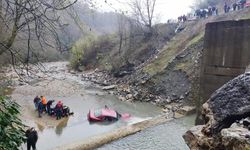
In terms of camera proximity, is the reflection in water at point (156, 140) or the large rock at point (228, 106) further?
the reflection in water at point (156, 140)

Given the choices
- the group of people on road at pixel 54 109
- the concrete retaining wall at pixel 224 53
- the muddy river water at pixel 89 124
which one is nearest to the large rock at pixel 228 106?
the muddy river water at pixel 89 124

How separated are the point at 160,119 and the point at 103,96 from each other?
9.79 meters

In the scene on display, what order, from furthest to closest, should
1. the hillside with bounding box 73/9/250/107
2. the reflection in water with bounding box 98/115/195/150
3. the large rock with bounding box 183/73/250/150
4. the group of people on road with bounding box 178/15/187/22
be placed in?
the group of people on road with bounding box 178/15/187/22 → the hillside with bounding box 73/9/250/107 → the reflection in water with bounding box 98/115/195/150 → the large rock with bounding box 183/73/250/150

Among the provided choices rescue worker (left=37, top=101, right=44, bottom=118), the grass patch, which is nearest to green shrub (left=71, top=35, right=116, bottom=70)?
the grass patch

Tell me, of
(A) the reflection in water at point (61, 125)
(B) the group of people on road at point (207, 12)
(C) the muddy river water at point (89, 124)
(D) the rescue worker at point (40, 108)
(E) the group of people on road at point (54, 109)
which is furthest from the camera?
(B) the group of people on road at point (207, 12)

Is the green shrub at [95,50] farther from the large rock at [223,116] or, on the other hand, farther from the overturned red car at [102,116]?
the large rock at [223,116]

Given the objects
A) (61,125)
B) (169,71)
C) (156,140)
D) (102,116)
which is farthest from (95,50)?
(156,140)

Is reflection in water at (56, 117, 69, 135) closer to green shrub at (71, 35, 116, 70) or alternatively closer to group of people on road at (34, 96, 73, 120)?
group of people on road at (34, 96, 73, 120)

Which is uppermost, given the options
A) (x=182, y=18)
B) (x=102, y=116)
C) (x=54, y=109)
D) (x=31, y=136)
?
(x=182, y=18)

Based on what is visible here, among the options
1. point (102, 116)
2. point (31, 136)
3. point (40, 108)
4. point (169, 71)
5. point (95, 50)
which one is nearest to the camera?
point (31, 136)

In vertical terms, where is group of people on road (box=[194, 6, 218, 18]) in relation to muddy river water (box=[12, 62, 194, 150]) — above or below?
above

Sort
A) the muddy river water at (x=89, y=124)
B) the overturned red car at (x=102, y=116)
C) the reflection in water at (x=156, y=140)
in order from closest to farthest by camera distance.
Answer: the reflection in water at (x=156, y=140) < the muddy river water at (x=89, y=124) < the overturned red car at (x=102, y=116)

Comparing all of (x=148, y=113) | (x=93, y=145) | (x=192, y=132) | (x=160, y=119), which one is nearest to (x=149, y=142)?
(x=93, y=145)

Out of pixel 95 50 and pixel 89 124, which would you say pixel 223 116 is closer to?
pixel 89 124
